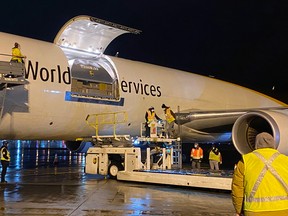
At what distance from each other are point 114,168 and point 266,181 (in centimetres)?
922

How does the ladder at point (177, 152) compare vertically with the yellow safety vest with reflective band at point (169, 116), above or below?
below

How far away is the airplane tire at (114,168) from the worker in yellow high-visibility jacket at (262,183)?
8929mm

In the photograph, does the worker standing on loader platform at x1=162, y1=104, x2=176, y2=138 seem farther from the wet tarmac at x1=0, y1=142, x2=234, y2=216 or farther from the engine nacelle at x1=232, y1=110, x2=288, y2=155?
the engine nacelle at x1=232, y1=110, x2=288, y2=155

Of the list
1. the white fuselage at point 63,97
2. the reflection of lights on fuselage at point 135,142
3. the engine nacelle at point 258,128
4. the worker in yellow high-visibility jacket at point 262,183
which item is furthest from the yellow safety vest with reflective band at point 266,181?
the reflection of lights on fuselage at point 135,142

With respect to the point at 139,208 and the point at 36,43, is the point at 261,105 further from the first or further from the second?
the point at 139,208

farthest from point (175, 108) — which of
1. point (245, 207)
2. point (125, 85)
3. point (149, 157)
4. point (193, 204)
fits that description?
point (245, 207)

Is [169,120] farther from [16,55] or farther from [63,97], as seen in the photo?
[16,55]

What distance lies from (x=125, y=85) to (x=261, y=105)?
818 cm

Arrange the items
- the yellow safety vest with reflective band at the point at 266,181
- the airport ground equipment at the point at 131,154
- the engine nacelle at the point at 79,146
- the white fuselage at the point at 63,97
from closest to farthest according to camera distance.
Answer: the yellow safety vest with reflective band at the point at 266,181 < the white fuselage at the point at 63,97 < the airport ground equipment at the point at 131,154 < the engine nacelle at the point at 79,146

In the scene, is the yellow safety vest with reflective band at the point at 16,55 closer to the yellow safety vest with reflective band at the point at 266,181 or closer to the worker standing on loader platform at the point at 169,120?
the worker standing on loader platform at the point at 169,120

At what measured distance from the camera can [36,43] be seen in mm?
11133

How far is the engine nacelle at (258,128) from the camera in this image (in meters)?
8.59

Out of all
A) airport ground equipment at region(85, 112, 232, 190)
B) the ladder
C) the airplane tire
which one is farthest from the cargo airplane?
the ladder

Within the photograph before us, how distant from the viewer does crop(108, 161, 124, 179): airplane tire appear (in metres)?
11.9
